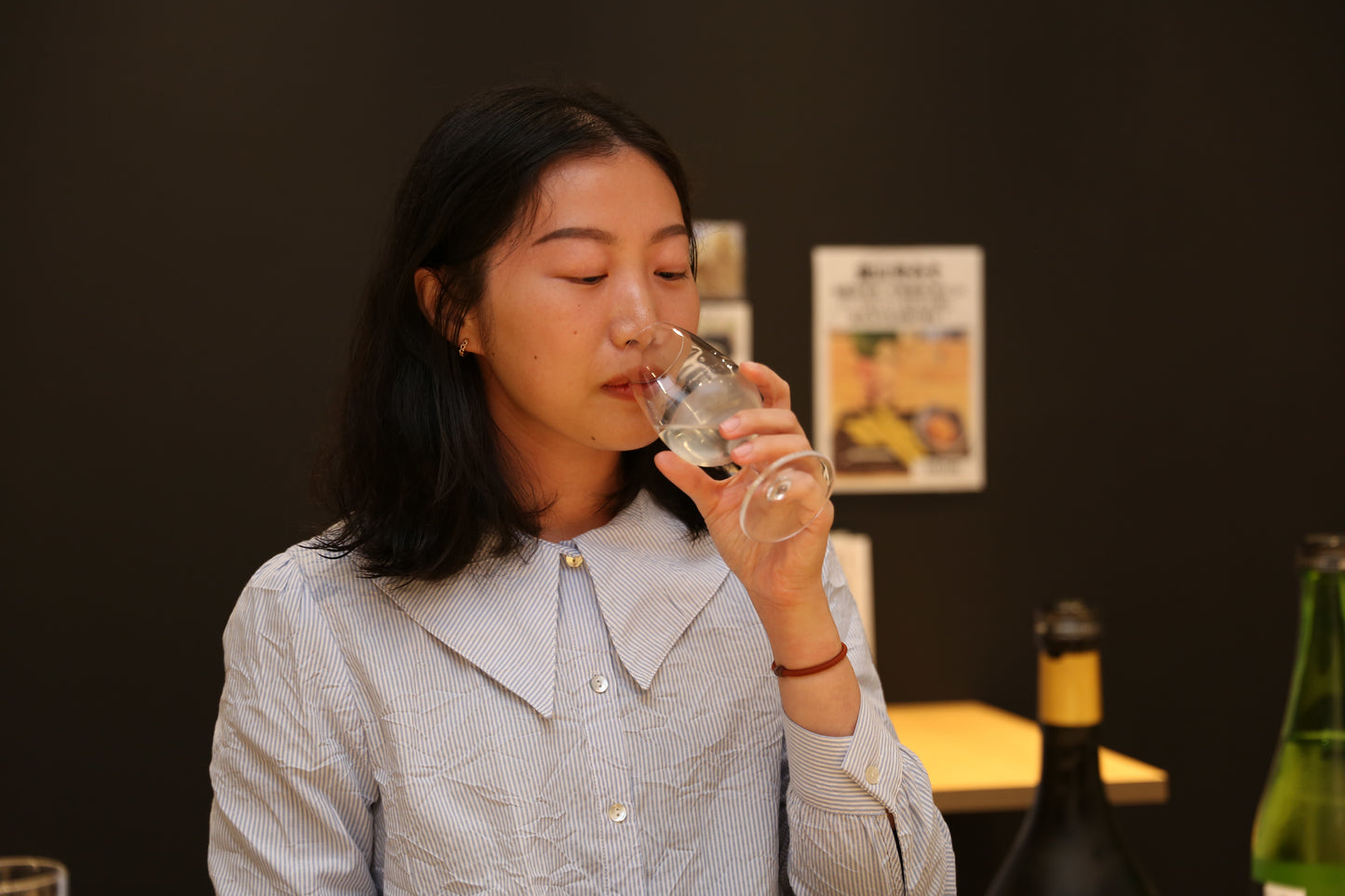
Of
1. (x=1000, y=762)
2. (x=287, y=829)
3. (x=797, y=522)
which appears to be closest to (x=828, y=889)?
(x=797, y=522)

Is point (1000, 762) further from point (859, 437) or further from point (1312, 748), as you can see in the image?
point (1312, 748)

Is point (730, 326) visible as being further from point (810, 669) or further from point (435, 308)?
point (810, 669)

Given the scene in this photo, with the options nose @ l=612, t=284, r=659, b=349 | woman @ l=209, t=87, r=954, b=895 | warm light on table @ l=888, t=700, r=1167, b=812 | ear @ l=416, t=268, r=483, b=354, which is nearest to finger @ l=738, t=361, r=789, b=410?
woman @ l=209, t=87, r=954, b=895

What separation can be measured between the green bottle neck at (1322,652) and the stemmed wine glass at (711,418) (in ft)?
1.24

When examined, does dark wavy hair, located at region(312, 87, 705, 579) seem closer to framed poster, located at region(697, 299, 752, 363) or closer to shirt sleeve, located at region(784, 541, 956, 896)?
shirt sleeve, located at region(784, 541, 956, 896)

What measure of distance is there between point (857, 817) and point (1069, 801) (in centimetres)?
35

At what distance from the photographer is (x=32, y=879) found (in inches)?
29.4

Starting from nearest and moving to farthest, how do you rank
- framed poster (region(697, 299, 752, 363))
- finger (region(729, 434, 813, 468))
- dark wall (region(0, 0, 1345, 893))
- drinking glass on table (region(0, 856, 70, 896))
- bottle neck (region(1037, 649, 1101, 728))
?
drinking glass on table (region(0, 856, 70, 896)), bottle neck (region(1037, 649, 1101, 728)), finger (region(729, 434, 813, 468)), dark wall (region(0, 0, 1345, 893)), framed poster (region(697, 299, 752, 363))

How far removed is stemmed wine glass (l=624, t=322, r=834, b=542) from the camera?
1094 mm

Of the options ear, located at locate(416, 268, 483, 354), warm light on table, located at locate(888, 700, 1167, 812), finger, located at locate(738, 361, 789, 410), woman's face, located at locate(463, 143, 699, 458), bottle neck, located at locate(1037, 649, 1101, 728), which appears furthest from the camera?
warm light on table, located at locate(888, 700, 1167, 812)

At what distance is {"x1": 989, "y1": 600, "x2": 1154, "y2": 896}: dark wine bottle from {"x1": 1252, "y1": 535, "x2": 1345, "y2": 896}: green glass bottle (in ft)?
0.52

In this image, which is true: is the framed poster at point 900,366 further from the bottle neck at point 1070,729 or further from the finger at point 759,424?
the bottle neck at point 1070,729

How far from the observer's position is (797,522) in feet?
3.76

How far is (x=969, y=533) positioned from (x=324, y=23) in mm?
2056
